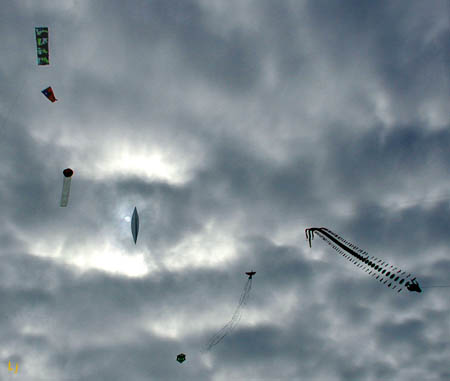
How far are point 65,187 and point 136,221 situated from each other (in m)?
20.3

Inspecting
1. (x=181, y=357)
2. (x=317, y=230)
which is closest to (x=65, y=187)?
(x=181, y=357)

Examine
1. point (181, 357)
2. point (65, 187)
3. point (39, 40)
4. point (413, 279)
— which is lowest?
point (181, 357)

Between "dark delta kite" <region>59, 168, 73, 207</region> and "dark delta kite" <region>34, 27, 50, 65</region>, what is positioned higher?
"dark delta kite" <region>34, 27, 50, 65</region>

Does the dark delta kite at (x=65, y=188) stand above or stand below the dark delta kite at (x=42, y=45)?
below

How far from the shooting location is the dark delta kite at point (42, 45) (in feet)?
188

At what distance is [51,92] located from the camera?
5947 centimetres

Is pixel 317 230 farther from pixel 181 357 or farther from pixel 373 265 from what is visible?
pixel 181 357

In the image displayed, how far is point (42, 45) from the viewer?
57.7 meters

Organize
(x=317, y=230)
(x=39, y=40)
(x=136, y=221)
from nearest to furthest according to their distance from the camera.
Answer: (x=39, y=40) → (x=136, y=221) → (x=317, y=230)

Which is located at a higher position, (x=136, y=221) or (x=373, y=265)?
(x=136, y=221)

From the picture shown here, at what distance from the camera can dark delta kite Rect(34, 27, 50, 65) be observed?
188 ft

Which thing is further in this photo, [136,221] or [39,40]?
[136,221]

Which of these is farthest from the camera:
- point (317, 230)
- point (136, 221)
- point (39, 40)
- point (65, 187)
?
point (317, 230)

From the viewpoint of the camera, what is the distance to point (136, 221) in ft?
264
